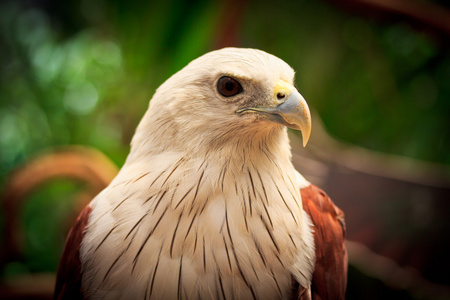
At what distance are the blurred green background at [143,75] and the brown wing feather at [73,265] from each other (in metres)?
2.09

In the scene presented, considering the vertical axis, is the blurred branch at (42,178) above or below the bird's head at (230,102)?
below

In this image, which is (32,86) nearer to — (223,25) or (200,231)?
(223,25)

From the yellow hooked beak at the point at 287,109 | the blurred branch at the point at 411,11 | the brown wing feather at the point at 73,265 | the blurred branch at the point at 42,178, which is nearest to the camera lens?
the yellow hooked beak at the point at 287,109

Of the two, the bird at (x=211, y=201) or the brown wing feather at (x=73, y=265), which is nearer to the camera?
the bird at (x=211, y=201)

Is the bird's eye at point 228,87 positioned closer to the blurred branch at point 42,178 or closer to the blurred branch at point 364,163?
the blurred branch at point 42,178

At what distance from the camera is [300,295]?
1434 mm

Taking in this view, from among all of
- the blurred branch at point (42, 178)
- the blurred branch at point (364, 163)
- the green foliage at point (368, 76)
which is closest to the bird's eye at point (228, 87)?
the blurred branch at point (42, 178)

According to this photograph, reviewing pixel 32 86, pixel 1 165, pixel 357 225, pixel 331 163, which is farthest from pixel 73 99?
Result: pixel 357 225

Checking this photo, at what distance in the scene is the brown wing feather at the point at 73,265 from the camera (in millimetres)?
1521

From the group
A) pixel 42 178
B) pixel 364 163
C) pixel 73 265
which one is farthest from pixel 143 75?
pixel 73 265

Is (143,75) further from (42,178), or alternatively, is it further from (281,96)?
(281,96)

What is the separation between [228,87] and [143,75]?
8.66 ft

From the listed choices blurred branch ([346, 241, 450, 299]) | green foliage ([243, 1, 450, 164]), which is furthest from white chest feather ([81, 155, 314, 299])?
green foliage ([243, 1, 450, 164])

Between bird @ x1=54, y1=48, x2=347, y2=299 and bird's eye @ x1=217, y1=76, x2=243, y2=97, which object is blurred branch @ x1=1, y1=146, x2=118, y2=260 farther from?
bird's eye @ x1=217, y1=76, x2=243, y2=97
